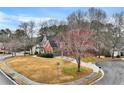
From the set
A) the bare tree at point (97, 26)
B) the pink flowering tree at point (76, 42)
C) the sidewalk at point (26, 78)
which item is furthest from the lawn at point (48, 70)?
the bare tree at point (97, 26)

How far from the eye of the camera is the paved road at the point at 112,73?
35.7 ft

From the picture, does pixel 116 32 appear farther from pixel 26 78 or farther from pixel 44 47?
pixel 26 78

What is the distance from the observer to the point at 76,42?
35.6 ft

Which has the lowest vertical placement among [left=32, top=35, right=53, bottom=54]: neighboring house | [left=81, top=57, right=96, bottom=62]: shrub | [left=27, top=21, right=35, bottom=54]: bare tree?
[left=81, top=57, right=96, bottom=62]: shrub

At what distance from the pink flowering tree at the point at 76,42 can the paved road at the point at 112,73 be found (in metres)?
0.34

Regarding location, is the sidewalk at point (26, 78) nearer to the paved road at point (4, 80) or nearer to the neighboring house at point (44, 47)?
the paved road at point (4, 80)

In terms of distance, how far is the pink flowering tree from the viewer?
10828 millimetres

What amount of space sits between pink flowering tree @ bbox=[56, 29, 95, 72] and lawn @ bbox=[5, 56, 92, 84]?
20 centimetres

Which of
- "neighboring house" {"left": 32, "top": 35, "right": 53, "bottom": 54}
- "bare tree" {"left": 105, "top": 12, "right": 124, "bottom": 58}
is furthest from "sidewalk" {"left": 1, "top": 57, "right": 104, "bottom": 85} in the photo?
"bare tree" {"left": 105, "top": 12, "right": 124, "bottom": 58}

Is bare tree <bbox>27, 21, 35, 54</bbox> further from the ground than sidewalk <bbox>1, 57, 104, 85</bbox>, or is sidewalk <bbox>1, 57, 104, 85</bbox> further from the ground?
bare tree <bbox>27, 21, 35, 54</bbox>

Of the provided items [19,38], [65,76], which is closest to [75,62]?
[65,76]

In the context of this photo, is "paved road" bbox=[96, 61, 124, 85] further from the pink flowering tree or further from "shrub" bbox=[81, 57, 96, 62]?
the pink flowering tree

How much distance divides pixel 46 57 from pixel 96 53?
2.52ft
